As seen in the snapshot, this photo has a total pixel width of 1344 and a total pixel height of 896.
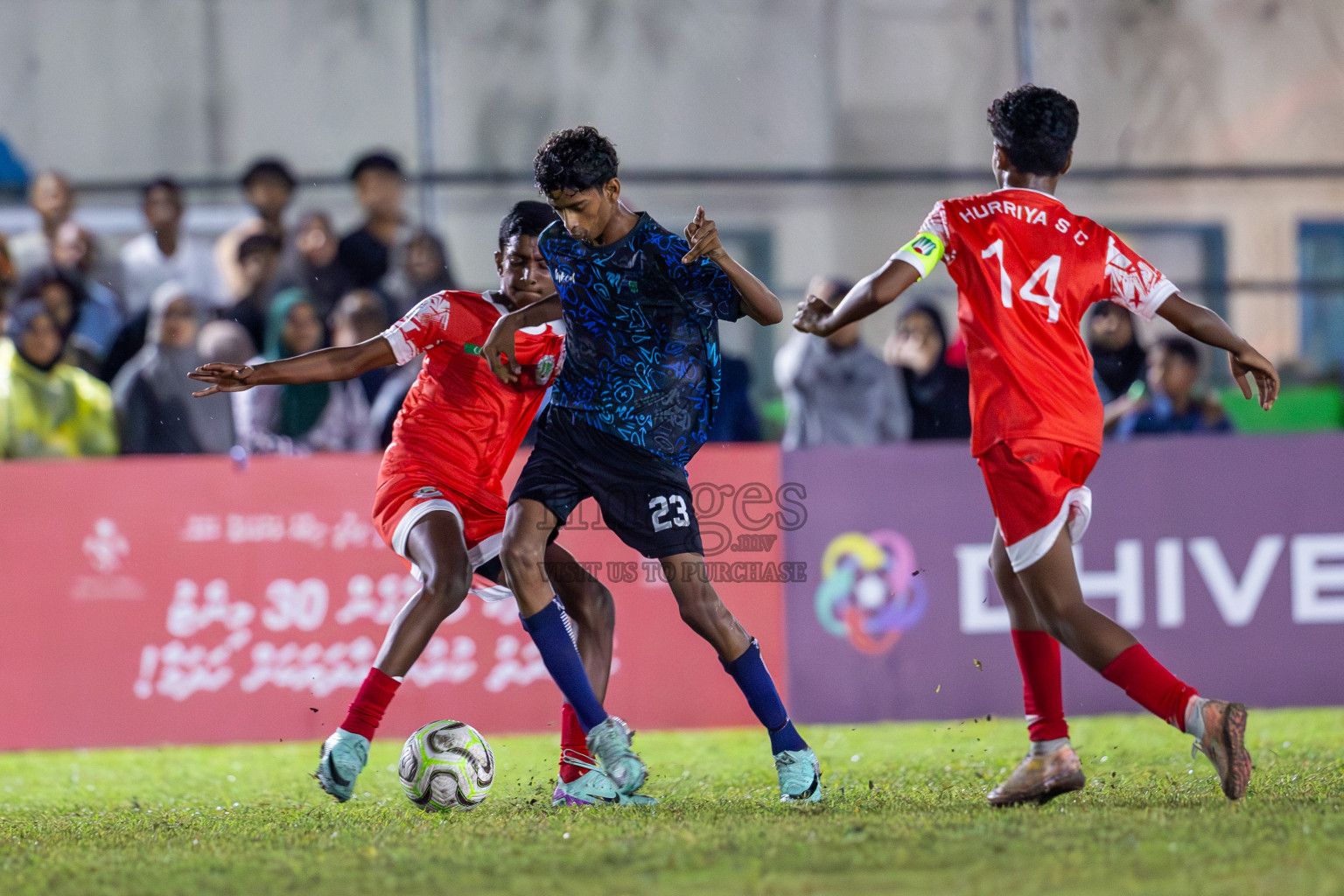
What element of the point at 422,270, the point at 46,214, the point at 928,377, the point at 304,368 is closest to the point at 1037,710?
the point at 304,368

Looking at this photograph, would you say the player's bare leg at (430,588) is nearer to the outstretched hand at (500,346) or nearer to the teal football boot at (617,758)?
the outstretched hand at (500,346)

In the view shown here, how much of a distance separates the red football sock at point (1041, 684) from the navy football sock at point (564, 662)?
128 centimetres

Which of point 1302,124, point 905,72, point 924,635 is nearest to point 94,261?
point 924,635

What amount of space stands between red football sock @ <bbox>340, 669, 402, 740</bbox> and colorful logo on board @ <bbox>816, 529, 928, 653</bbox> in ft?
9.31

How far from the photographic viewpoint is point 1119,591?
7.08m

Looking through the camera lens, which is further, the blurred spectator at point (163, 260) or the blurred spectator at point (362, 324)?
the blurred spectator at point (163, 260)

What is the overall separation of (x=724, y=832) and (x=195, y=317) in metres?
5.20

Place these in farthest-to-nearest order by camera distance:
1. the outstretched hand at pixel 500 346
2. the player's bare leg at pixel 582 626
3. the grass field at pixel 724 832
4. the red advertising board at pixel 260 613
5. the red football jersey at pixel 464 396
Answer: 1. the red advertising board at pixel 260 613
2. the red football jersey at pixel 464 396
3. the player's bare leg at pixel 582 626
4. the outstretched hand at pixel 500 346
5. the grass field at pixel 724 832

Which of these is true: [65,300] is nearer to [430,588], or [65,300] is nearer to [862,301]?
[430,588]

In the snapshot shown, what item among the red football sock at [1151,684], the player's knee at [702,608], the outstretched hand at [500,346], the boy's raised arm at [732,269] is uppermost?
the boy's raised arm at [732,269]

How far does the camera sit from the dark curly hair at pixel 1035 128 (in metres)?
4.27

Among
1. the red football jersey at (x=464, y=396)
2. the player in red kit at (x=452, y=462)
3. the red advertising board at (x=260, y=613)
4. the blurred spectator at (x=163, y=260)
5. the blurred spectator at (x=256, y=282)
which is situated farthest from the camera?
the blurred spectator at (x=163, y=260)

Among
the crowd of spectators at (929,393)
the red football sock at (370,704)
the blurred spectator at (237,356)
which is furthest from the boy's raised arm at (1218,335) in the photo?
the blurred spectator at (237,356)

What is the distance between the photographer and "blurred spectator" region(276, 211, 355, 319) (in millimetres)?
8188
